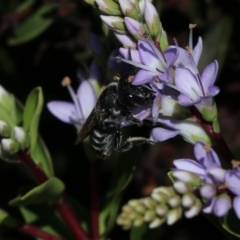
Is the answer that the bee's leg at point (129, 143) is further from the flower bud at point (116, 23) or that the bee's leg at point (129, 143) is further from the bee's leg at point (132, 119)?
the flower bud at point (116, 23)

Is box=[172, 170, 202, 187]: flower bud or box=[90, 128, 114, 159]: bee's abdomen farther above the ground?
box=[172, 170, 202, 187]: flower bud

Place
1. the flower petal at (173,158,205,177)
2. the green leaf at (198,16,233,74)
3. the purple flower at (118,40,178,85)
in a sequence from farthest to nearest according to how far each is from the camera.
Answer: the green leaf at (198,16,233,74) → the purple flower at (118,40,178,85) → the flower petal at (173,158,205,177)

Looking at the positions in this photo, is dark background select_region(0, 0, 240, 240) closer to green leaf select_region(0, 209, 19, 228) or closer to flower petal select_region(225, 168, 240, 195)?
green leaf select_region(0, 209, 19, 228)

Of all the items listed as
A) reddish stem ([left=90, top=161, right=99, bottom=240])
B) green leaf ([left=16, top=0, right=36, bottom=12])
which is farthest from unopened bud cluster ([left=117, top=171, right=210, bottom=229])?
green leaf ([left=16, top=0, right=36, bottom=12])

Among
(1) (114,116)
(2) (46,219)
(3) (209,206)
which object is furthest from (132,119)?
(2) (46,219)

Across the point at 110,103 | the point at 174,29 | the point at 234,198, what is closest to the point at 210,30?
the point at 174,29

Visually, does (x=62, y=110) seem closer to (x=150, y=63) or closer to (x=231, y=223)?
(x=150, y=63)

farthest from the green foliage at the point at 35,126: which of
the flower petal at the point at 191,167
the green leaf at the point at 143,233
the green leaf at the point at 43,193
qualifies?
the flower petal at the point at 191,167
